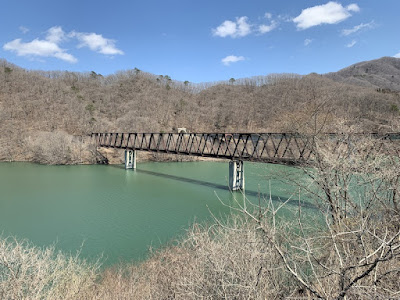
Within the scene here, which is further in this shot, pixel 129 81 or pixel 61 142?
pixel 129 81

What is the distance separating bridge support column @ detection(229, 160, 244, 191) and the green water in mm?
972

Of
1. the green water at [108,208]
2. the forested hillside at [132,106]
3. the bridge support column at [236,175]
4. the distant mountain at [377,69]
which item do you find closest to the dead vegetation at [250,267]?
the green water at [108,208]

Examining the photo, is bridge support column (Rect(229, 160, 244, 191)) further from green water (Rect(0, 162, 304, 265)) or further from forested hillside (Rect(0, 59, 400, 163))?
forested hillside (Rect(0, 59, 400, 163))

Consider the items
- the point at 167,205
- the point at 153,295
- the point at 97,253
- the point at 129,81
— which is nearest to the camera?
the point at 153,295

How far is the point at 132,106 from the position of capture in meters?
76.5

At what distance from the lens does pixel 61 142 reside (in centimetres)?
4078

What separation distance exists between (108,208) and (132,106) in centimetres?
6239

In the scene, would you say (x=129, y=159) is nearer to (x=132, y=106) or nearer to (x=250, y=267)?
(x=250, y=267)

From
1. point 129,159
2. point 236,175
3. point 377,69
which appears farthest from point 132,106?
point 377,69

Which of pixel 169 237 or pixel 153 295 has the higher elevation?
pixel 153 295

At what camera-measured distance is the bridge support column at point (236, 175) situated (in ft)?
74.5

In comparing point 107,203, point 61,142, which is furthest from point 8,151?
point 107,203

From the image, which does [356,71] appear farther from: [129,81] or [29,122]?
[29,122]

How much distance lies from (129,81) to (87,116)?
37.1m
